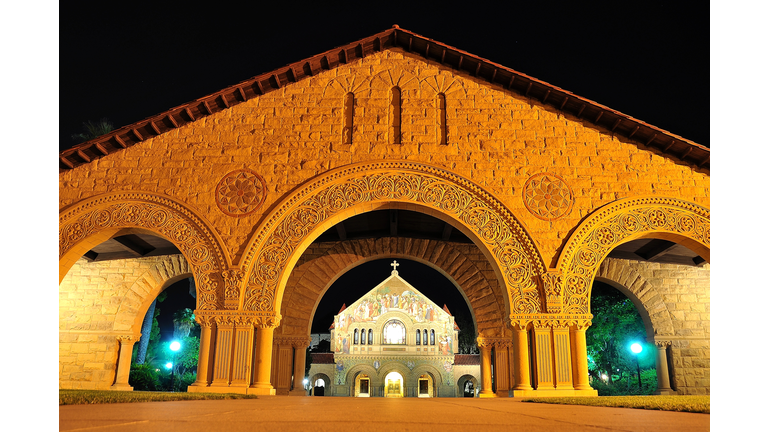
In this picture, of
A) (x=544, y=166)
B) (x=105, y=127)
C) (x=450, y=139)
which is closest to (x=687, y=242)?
(x=544, y=166)

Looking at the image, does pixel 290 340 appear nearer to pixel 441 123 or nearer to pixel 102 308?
pixel 102 308

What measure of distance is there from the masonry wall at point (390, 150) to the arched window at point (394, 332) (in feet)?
86.9

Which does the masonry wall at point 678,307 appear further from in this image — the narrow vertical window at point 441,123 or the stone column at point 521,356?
the narrow vertical window at point 441,123

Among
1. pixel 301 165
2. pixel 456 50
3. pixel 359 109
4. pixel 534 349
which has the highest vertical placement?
pixel 456 50

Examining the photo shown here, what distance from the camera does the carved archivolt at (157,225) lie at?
30.7ft

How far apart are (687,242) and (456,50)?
5949 millimetres

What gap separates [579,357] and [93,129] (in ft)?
59.7

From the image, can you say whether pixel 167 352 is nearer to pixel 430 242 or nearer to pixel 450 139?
pixel 430 242

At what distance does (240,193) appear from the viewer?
9.85m

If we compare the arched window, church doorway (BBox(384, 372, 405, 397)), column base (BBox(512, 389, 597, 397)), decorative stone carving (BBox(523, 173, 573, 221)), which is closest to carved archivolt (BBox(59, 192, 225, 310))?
column base (BBox(512, 389, 597, 397))

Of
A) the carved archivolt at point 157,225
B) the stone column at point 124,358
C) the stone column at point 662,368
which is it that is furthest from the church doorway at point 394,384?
the carved archivolt at point 157,225

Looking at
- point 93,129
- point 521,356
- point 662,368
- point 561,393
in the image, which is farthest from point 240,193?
point 93,129

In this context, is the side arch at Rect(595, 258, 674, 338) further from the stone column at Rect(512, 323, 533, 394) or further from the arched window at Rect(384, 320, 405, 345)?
the arched window at Rect(384, 320, 405, 345)

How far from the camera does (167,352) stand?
90.4ft
